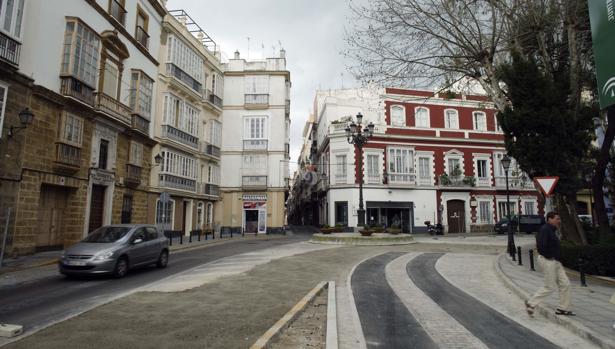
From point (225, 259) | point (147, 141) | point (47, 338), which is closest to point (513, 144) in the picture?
point (225, 259)

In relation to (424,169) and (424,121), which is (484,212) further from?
(424,121)

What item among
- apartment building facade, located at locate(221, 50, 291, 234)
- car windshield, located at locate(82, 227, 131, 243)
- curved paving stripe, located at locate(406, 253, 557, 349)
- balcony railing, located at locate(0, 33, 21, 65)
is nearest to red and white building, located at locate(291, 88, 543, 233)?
apartment building facade, located at locate(221, 50, 291, 234)

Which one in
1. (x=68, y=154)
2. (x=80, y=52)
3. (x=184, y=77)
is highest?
(x=184, y=77)

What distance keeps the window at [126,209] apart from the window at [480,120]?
3037 cm

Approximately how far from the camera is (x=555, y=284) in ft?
21.0

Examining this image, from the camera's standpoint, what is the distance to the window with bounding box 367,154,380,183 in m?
32.9

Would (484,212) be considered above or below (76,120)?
below

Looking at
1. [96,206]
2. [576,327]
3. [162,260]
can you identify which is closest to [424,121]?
[96,206]

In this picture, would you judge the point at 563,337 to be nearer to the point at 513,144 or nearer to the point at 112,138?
the point at 513,144

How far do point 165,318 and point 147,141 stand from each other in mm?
19112

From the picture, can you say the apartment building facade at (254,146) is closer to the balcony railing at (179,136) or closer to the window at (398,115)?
the balcony railing at (179,136)

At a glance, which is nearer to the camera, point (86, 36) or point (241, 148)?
point (86, 36)

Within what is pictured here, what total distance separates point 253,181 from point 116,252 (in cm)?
2346

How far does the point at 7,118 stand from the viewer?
12688 millimetres
